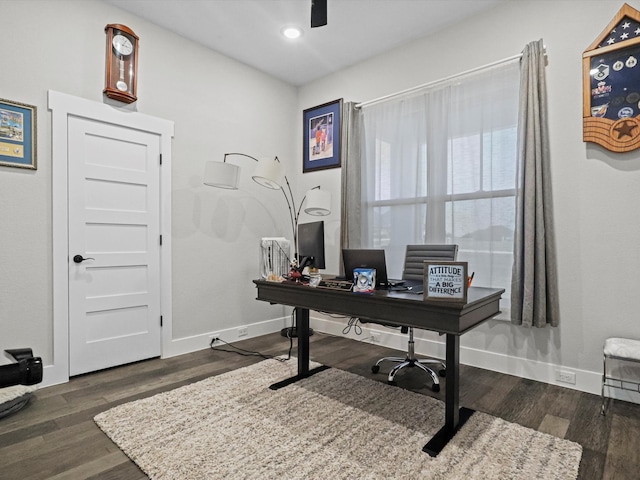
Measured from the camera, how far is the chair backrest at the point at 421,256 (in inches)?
118

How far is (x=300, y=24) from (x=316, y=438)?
340 centimetres

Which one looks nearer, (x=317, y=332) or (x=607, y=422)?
(x=607, y=422)

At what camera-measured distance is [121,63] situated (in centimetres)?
308

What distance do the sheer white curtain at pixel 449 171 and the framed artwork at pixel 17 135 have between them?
2.90 metres

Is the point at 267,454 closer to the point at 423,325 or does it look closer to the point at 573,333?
the point at 423,325

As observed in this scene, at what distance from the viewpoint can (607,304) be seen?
8.46 ft

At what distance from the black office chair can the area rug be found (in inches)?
13.1

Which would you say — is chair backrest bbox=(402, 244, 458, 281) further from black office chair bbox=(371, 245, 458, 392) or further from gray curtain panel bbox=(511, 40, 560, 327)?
gray curtain panel bbox=(511, 40, 560, 327)

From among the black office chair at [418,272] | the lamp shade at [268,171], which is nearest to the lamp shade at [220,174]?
the lamp shade at [268,171]

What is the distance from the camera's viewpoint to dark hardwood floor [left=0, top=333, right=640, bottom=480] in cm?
177

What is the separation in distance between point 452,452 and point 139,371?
99.0 inches

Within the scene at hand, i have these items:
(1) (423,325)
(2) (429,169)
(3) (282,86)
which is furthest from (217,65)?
(1) (423,325)

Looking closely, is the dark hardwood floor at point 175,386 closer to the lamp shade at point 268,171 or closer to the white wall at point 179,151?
the white wall at point 179,151

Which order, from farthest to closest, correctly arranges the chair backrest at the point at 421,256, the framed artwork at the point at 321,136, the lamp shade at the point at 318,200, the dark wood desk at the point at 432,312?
the framed artwork at the point at 321,136, the lamp shade at the point at 318,200, the chair backrest at the point at 421,256, the dark wood desk at the point at 432,312
